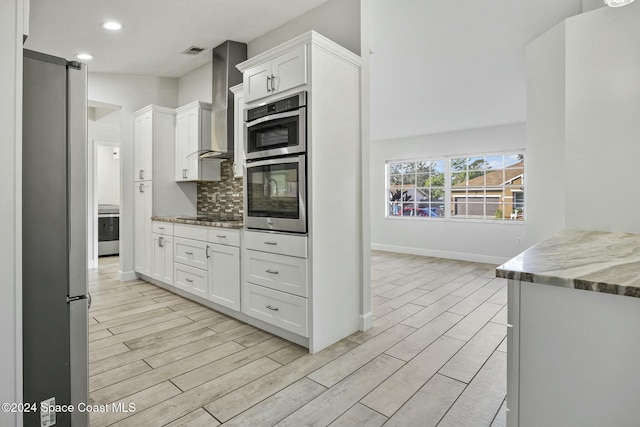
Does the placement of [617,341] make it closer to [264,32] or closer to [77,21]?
[264,32]

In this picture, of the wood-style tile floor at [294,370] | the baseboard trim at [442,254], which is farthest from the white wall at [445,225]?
the wood-style tile floor at [294,370]

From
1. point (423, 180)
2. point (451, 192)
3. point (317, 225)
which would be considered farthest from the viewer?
point (423, 180)

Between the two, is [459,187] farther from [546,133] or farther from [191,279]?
[191,279]

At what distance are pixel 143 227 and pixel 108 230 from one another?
2.86 meters

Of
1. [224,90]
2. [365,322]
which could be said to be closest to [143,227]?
[224,90]

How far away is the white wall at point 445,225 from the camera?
237 inches

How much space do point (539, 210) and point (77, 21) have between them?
177 inches

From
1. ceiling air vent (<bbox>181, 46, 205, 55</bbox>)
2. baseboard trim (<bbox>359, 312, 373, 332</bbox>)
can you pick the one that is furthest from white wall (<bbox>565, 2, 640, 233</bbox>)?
ceiling air vent (<bbox>181, 46, 205, 55</bbox>)

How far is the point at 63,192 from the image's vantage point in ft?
4.36

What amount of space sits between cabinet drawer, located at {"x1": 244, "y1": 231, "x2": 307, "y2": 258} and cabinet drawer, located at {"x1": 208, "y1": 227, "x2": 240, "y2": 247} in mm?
153

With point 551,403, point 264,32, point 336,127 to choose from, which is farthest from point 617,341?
point 264,32

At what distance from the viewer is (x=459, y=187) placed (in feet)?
21.9

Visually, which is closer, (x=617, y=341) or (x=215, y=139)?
(x=617, y=341)

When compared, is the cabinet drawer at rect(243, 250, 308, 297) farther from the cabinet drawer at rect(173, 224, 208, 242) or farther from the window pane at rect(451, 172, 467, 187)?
the window pane at rect(451, 172, 467, 187)
